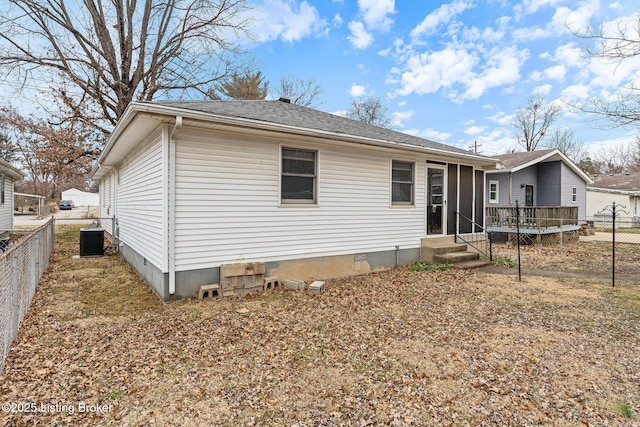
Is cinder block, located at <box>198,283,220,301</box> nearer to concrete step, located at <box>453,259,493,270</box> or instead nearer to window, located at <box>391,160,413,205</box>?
window, located at <box>391,160,413,205</box>

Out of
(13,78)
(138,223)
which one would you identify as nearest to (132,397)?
(138,223)

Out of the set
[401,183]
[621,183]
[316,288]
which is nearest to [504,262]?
[401,183]

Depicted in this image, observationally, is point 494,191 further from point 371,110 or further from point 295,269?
point 371,110

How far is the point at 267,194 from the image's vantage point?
596 cm

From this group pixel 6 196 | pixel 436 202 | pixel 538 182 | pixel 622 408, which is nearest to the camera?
pixel 622 408

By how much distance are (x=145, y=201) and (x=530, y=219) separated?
13556mm

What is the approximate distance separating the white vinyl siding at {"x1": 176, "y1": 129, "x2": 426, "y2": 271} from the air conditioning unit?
632 cm

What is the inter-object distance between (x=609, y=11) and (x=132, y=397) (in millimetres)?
11666

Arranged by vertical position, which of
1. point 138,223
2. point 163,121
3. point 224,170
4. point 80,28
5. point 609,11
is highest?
point 80,28

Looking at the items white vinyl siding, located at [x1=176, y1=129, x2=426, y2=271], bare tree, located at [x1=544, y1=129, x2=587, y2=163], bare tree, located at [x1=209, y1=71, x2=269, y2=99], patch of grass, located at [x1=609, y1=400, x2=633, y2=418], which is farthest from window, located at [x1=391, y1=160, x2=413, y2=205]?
bare tree, located at [x1=544, y1=129, x2=587, y2=163]

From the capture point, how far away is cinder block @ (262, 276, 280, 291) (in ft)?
19.4

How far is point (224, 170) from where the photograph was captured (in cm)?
548

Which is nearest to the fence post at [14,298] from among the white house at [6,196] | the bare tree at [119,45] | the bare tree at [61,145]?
the white house at [6,196]

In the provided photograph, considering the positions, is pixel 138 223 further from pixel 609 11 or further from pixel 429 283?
pixel 609 11
